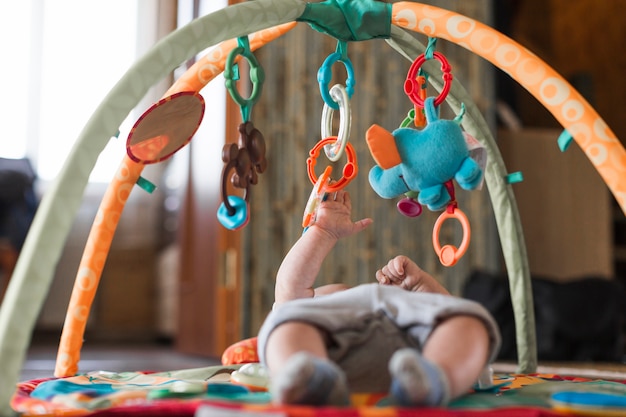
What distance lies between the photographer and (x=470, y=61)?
8.11ft

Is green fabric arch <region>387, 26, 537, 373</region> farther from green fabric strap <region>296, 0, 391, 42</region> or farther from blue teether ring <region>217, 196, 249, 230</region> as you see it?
blue teether ring <region>217, 196, 249, 230</region>

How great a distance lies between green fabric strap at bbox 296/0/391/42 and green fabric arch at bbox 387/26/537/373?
11 centimetres

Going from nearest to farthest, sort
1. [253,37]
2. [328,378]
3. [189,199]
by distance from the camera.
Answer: [328,378], [253,37], [189,199]

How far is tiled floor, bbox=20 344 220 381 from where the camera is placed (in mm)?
2053

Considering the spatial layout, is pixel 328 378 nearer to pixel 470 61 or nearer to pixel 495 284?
pixel 495 284

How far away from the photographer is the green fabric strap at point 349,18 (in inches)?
31.7

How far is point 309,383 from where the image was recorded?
0.52 meters

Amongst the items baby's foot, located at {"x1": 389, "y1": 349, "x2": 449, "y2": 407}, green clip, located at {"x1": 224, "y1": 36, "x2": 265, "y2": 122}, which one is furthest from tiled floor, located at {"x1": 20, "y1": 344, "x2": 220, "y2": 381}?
baby's foot, located at {"x1": 389, "y1": 349, "x2": 449, "y2": 407}

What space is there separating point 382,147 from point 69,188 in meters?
0.30

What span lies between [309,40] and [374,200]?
1.82 feet

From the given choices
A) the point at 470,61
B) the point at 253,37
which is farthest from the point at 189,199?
the point at 253,37

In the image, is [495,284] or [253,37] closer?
[253,37]

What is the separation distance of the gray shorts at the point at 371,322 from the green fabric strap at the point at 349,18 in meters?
0.32

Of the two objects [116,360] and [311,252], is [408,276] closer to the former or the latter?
[311,252]
